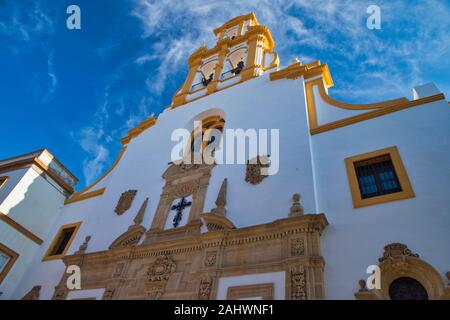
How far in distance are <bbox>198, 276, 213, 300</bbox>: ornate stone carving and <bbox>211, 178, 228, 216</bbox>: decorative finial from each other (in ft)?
6.35

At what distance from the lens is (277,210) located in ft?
28.3

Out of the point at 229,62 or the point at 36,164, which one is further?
the point at 229,62

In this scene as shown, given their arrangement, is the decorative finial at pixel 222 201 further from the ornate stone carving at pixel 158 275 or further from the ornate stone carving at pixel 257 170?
the ornate stone carving at pixel 158 275

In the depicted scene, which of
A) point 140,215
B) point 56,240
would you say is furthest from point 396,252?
point 56,240

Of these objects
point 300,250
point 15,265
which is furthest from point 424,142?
point 15,265

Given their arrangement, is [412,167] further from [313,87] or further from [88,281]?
[88,281]

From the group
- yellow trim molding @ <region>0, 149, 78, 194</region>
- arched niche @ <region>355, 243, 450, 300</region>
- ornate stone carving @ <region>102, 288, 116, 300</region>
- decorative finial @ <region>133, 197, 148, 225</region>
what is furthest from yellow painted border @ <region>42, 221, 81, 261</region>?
arched niche @ <region>355, 243, 450, 300</region>

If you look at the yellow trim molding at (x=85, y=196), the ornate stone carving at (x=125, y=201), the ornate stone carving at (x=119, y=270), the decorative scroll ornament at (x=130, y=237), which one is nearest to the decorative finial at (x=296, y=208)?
the decorative scroll ornament at (x=130, y=237)

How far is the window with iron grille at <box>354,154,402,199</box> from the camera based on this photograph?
798 cm

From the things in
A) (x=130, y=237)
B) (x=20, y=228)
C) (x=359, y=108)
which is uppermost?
(x=359, y=108)

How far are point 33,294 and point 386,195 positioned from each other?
458 inches

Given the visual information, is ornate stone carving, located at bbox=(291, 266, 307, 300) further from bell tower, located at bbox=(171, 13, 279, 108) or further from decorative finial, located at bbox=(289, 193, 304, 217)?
bell tower, located at bbox=(171, 13, 279, 108)

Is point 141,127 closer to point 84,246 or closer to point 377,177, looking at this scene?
point 84,246

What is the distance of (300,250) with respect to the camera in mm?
7383
